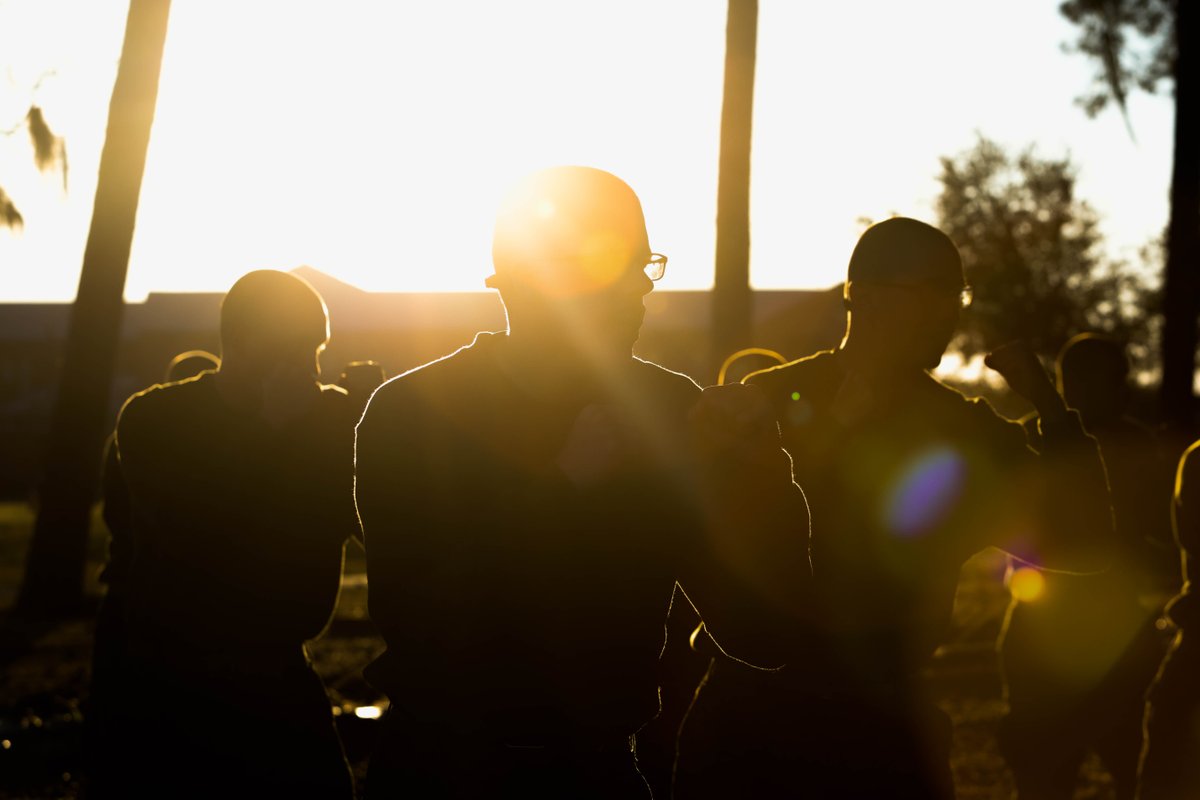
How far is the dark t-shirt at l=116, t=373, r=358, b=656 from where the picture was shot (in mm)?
3598

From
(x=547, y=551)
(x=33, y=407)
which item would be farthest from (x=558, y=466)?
(x=33, y=407)

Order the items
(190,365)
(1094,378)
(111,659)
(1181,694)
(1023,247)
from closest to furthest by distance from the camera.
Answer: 1. (111,659)
2. (1181,694)
3. (1094,378)
4. (190,365)
5. (1023,247)

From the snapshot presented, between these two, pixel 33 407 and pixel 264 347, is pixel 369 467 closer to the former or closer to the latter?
pixel 264 347

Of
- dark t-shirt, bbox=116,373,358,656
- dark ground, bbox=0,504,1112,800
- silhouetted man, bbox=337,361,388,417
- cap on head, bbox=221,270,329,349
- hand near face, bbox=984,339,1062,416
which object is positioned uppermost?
cap on head, bbox=221,270,329,349

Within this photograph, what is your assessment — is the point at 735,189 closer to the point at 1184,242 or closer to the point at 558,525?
the point at 1184,242

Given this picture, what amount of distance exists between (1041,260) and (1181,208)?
45.3 metres

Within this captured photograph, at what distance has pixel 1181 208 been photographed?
49.1ft

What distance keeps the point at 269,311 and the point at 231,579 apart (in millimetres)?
767

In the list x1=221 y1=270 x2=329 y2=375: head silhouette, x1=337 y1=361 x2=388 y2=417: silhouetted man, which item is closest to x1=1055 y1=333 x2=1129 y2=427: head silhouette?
x1=337 y1=361 x2=388 y2=417: silhouetted man

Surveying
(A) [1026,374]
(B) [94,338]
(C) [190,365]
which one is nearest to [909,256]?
(A) [1026,374]

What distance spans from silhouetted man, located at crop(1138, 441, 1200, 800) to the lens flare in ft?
7.53

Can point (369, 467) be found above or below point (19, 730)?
above

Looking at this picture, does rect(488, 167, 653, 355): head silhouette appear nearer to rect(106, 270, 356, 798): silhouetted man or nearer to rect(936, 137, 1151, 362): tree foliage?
rect(106, 270, 356, 798): silhouetted man

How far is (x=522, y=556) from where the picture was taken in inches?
85.4
